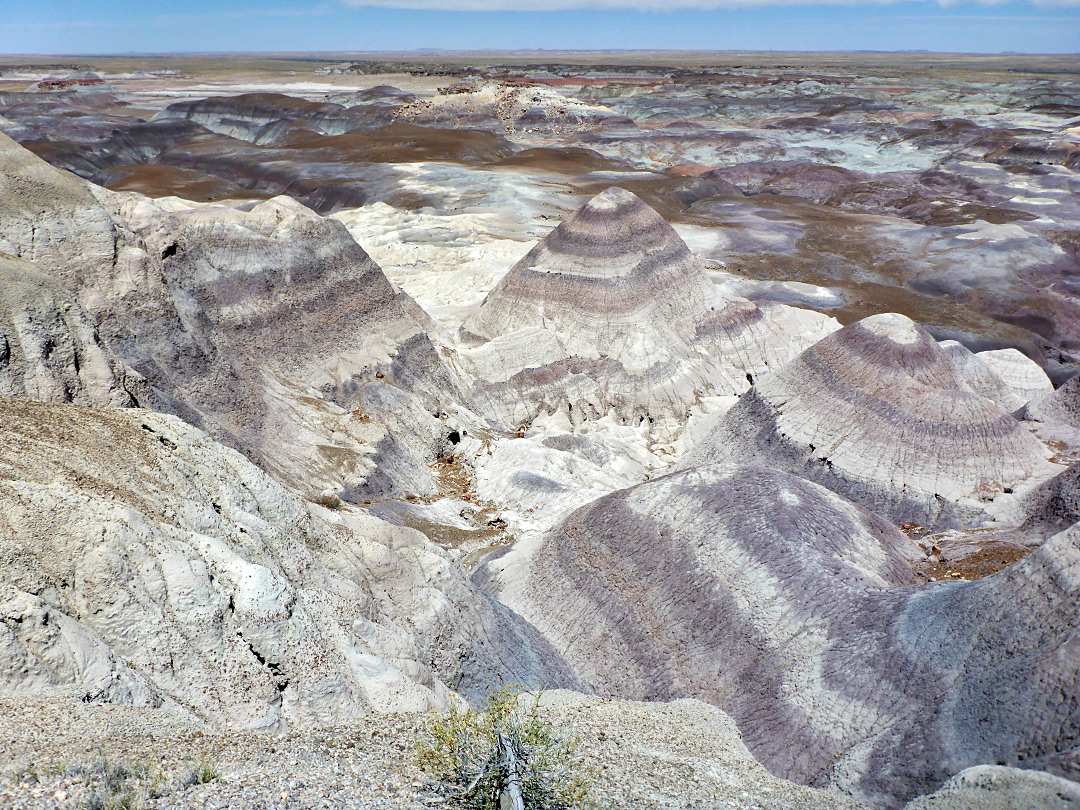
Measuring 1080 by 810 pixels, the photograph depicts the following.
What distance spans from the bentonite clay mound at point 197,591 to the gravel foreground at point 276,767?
0.30m

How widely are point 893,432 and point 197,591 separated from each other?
37.6ft

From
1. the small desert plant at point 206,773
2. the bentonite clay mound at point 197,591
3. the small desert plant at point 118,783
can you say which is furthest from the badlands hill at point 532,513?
the small desert plant at point 118,783

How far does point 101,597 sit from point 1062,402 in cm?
1652

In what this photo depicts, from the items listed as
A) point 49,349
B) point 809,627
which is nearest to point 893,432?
point 809,627

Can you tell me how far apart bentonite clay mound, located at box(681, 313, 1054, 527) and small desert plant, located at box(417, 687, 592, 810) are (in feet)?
31.0

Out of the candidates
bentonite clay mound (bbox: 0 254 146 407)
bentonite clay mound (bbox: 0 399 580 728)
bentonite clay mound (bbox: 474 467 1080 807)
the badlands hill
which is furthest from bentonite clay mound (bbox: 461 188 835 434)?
bentonite clay mound (bbox: 0 399 580 728)

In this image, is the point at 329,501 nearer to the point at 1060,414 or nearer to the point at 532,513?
the point at 532,513

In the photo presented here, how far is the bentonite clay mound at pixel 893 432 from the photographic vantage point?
12.8m

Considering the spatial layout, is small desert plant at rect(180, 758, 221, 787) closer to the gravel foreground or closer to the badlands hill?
the gravel foreground

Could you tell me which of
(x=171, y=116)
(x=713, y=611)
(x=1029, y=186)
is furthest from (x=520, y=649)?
(x=171, y=116)

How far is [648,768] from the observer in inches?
229

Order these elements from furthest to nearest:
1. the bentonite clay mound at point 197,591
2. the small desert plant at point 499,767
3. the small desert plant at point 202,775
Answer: the bentonite clay mound at point 197,591, the small desert plant at point 499,767, the small desert plant at point 202,775

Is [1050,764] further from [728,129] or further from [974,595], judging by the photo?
[728,129]

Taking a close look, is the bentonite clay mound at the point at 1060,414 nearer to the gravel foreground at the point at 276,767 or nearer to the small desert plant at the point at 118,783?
the gravel foreground at the point at 276,767
